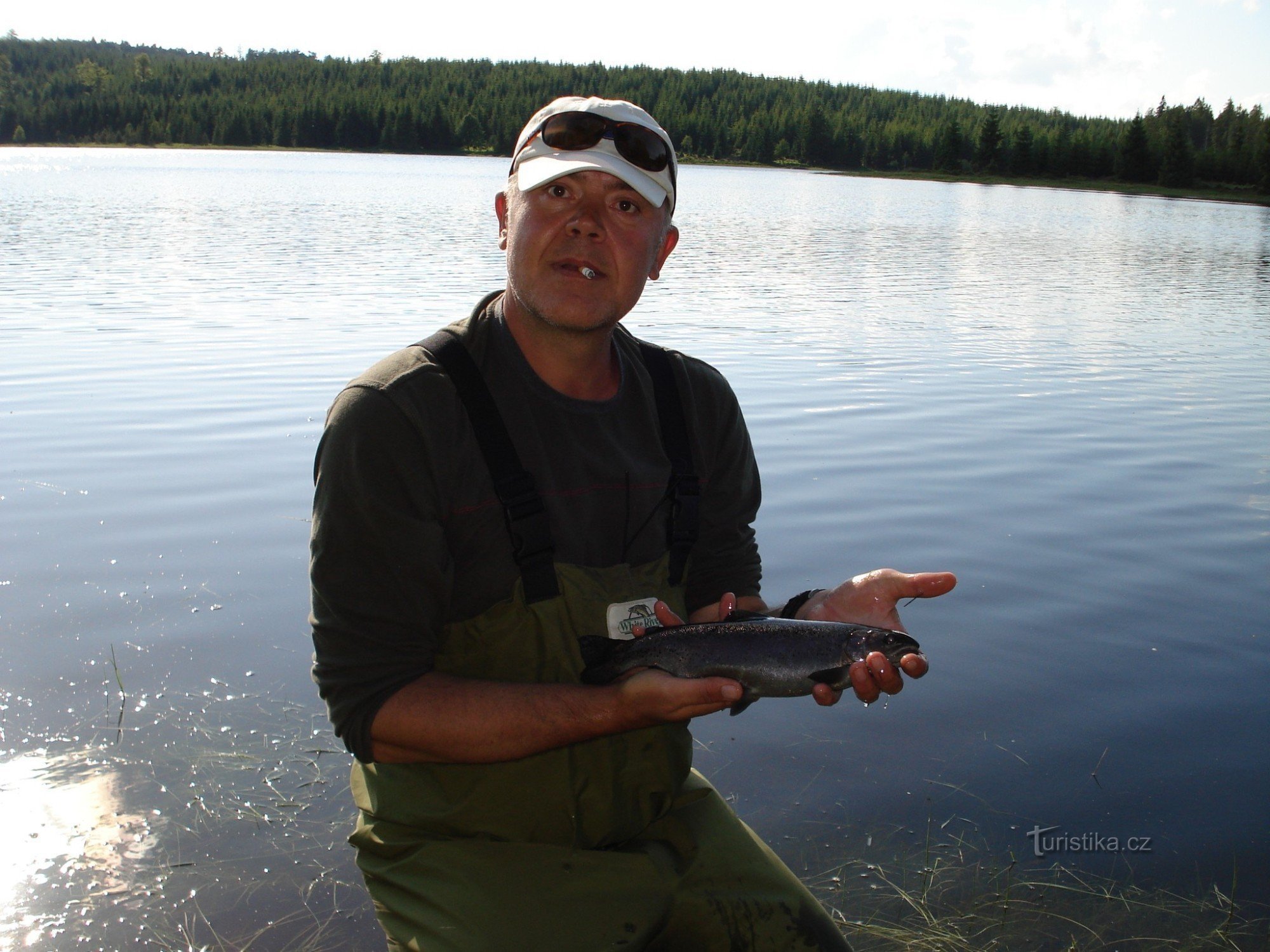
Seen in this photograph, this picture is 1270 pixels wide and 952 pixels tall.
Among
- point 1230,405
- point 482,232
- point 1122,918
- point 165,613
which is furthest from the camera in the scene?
point 482,232

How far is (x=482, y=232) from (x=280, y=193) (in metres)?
19.7

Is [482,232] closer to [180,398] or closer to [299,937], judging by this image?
[180,398]

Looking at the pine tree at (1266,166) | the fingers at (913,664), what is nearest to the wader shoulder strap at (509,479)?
the fingers at (913,664)

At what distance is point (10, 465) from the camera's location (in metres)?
9.44

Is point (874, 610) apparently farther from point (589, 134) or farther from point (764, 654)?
point (589, 134)

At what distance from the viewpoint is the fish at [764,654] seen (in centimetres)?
312

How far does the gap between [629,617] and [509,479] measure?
60 centimetres

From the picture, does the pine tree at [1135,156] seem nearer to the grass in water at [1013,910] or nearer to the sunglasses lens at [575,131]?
the grass in water at [1013,910]

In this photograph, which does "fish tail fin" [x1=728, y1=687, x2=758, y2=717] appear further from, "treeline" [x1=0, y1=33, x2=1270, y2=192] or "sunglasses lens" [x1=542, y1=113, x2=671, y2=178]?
"treeline" [x1=0, y1=33, x2=1270, y2=192]

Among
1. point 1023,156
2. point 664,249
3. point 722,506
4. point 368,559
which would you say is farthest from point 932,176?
point 368,559

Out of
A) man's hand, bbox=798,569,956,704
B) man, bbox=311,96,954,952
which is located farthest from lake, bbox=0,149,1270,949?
man's hand, bbox=798,569,956,704

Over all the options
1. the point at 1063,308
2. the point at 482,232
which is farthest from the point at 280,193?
the point at 1063,308

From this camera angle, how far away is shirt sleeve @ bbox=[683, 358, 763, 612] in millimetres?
3805

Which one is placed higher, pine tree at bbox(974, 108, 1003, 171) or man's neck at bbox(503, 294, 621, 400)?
pine tree at bbox(974, 108, 1003, 171)
